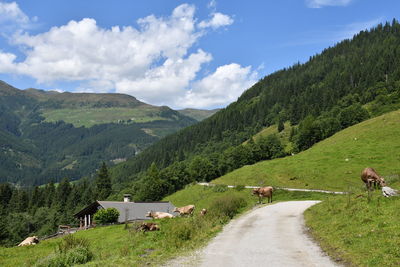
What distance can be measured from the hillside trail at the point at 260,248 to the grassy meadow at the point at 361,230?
0.83 meters

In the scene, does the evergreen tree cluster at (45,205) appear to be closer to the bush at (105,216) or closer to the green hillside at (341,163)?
the green hillside at (341,163)

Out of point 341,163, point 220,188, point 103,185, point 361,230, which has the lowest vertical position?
point 220,188

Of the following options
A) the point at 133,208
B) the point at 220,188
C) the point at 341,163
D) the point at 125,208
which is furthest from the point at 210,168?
the point at 125,208

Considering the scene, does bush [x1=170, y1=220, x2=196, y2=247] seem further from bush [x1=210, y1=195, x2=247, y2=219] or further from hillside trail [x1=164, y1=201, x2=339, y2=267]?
bush [x1=210, y1=195, x2=247, y2=219]

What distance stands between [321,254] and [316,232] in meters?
5.53

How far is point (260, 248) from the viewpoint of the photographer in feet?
55.8

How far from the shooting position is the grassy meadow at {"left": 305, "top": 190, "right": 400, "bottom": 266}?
13.5 metres

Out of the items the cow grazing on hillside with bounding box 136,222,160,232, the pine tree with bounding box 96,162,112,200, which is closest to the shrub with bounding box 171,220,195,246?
the cow grazing on hillside with bounding box 136,222,160,232

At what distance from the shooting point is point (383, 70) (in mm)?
186125

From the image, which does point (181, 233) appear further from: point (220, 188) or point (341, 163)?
point (220, 188)

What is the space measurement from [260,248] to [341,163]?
6312 cm

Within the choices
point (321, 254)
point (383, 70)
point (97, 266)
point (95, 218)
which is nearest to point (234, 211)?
point (321, 254)

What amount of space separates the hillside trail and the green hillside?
42.1 m

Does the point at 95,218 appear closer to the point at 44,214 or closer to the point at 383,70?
the point at 44,214
